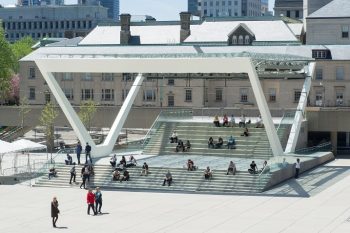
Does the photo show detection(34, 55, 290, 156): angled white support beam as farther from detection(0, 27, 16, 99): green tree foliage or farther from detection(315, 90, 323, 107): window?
detection(0, 27, 16, 99): green tree foliage

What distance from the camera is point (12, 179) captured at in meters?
50.5

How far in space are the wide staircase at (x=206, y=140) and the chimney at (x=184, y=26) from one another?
3205 centimetres

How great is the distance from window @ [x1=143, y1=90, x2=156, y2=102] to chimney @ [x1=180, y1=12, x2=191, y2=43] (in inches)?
326

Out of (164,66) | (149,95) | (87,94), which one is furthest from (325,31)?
(164,66)

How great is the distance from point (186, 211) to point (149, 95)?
51013 millimetres

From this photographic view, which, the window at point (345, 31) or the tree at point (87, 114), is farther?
the window at point (345, 31)

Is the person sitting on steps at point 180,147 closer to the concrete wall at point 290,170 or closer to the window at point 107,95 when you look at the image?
the concrete wall at point 290,170

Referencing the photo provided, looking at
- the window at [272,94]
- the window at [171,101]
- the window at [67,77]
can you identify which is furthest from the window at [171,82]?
the window at [67,77]

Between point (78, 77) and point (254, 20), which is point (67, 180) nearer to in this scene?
point (78, 77)

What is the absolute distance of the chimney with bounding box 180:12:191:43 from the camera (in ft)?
311

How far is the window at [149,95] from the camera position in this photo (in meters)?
89.8

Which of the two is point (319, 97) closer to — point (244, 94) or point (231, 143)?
point (244, 94)

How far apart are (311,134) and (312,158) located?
13780 millimetres

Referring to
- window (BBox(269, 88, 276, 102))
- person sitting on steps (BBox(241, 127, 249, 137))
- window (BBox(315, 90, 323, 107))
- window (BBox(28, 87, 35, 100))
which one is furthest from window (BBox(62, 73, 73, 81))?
person sitting on steps (BBox(241, 127, 249, 137))
